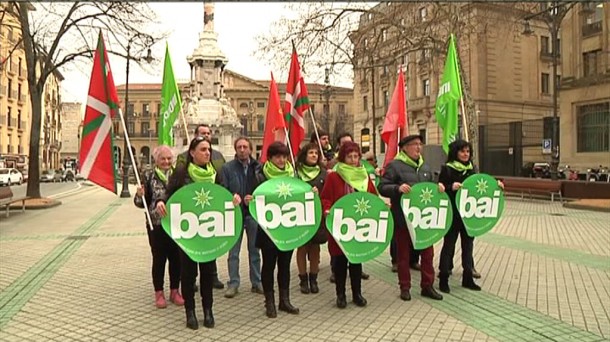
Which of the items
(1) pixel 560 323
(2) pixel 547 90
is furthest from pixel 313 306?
(2) pixel 547 90

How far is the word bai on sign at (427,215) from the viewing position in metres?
5.87

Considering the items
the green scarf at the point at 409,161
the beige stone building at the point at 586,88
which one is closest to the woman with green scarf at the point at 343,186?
the green scarf at the point at 409,161

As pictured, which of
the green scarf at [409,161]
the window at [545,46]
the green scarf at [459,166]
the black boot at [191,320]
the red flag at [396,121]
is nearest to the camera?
the black boot at [191,320]

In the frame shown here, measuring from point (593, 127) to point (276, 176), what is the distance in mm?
31056

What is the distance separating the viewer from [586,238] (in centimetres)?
1064

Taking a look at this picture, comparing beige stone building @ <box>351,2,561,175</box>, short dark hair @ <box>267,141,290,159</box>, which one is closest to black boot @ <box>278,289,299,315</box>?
short dark hair @ <box>267,141,290,159</box>

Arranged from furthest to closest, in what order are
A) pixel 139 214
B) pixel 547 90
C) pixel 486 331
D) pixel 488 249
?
pixel 547 90
pixel 139 214
pixel 488 249
pixel 486 331

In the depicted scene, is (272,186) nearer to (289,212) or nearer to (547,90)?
(289,212)

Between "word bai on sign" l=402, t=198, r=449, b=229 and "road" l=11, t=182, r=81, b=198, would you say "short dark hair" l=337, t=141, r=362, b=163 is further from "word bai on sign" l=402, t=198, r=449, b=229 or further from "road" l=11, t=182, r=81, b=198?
"road" l=11, t=182, r=81, b=198

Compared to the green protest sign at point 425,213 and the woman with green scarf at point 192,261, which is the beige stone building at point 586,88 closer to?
the green protest sign at point 425,213

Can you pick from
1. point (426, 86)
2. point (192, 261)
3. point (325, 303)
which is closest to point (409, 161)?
point (325, 303)

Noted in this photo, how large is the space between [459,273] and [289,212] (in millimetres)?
3298

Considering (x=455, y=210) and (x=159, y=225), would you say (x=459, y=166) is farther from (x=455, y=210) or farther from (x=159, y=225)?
(x=159, y=225)

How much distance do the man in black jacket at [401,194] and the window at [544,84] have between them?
47593 millimetres
